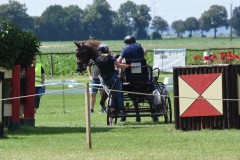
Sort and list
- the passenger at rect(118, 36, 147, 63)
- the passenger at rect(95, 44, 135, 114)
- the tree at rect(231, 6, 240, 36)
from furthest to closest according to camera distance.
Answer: the tree at rect(231, 6, 240, 36) → the passenger at rect(118, 36, 147, 63) → the passenger at rect(95, 44, 135, 114)

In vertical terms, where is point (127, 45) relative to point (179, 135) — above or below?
above

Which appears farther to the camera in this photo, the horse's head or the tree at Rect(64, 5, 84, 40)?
the tree at Rect(64, 5, 84, 40)

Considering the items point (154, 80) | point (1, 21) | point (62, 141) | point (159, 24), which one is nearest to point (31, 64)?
point (1, 21)

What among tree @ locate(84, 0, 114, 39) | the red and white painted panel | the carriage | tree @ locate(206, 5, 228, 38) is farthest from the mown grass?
tree @ locate(206, 5, 228, 38)

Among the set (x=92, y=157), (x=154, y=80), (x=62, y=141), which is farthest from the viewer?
(x=154, y=80)

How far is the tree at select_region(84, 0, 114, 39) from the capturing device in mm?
150125

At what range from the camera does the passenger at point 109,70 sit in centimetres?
2250

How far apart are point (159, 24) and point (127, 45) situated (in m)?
152

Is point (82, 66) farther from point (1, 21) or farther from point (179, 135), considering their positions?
point (179, 135)

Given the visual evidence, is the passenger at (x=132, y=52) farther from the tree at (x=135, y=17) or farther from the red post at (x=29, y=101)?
the tree at (x=135, y=17)

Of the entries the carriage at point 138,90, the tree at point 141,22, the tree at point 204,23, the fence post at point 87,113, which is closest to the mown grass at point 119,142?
the fence post at point 87,113

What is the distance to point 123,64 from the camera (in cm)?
2281

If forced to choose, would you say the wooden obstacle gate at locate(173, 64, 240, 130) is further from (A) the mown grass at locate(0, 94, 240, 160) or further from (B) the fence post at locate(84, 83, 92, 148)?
(B) the fence post at locate(84, 83, 92, 148)

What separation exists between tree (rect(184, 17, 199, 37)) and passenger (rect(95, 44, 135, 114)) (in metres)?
159
